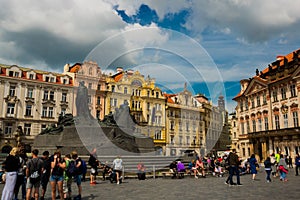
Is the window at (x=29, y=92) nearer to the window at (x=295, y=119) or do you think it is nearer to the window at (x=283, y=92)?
the window at (x=283, y=92)

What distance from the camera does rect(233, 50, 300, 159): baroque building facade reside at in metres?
35.2

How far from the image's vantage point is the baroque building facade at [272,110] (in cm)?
3519

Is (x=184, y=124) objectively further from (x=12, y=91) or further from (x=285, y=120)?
(x=12, y=91)

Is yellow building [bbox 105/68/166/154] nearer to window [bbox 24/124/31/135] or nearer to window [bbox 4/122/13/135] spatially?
window [bbox 24/124/31/135]

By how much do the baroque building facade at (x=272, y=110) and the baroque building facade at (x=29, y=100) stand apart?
29243 mm

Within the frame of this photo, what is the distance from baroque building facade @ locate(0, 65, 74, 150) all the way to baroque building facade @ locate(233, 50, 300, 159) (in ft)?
95.9

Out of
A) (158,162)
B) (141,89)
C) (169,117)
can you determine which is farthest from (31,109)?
(158,162)

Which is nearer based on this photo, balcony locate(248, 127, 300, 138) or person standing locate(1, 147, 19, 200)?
person standing locate(1, 147, 19, 200)

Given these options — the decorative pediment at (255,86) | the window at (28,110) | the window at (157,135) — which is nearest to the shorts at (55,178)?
the window at (28,110)

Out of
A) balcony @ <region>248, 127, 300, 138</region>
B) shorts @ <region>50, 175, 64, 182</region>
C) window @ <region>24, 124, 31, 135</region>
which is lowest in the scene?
shorts @ <region>50, 175, 64, 182</region>

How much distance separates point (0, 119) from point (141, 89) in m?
23.6

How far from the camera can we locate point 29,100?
41.9m

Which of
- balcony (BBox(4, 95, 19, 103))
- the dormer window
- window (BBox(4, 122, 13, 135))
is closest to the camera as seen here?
window (BBox(4, 122, 13, 135))

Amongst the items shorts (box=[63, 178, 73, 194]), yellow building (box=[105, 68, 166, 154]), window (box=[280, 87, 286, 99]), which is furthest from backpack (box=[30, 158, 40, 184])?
yellow building (box=[105, 68, 166, 154])
